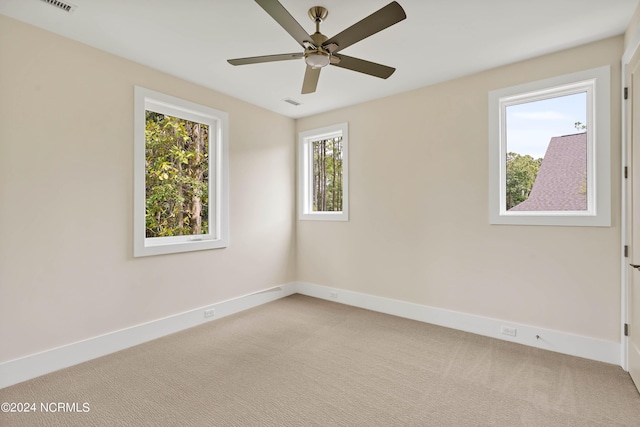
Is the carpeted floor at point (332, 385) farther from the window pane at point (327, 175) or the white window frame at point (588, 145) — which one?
the window pane at point (327, 175)

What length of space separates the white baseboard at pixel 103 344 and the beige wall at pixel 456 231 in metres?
1.61

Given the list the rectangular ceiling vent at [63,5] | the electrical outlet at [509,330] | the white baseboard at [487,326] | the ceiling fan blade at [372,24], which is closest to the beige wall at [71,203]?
the rectangular ceiling vent at [63,5]

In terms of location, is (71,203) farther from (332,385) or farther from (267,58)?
(332,385)

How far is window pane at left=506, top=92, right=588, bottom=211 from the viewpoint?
2.78 m

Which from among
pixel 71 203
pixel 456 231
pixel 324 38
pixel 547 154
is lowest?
pixel 456 231

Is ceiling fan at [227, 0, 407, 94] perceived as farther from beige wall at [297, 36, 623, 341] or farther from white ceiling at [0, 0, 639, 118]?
beige wall at [297, 36, 623, 341]

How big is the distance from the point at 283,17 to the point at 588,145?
276 cm

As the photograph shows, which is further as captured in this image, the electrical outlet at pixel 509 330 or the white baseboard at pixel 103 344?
the electrical outlet at pixel 509 330

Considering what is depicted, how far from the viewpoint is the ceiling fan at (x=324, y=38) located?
1.69 metres

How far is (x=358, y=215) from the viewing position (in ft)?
13.7

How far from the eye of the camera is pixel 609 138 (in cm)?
255

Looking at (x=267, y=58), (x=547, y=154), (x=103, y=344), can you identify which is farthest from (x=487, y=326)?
(x=103, y=344)

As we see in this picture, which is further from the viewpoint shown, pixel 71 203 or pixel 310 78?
pixel 71 203

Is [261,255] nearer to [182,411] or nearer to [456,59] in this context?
[182,411]
